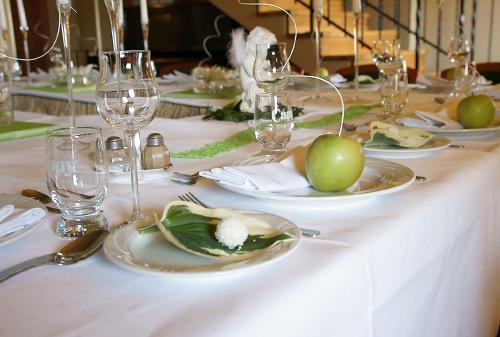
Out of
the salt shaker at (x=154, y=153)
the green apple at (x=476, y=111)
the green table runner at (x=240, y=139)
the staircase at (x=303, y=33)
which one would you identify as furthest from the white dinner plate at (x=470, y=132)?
the staircase at (x=303, y=33)

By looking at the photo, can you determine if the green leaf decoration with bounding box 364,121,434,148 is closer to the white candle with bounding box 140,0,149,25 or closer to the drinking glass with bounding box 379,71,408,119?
the drinking glass with bounding box 379,71,408,119

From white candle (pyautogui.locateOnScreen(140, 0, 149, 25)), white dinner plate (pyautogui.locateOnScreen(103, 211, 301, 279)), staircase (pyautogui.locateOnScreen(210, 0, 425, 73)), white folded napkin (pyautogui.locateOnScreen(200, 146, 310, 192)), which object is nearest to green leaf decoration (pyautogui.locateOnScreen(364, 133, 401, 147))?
white folded napkin (pyautogui.locateOnScreen(200, 146, 310, 192))

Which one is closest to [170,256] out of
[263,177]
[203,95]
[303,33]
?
[263,177]

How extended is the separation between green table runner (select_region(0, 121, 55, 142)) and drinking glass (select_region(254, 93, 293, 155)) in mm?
683

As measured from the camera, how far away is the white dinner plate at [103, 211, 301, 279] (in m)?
0.55

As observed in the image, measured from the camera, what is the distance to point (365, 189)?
2.90 ft

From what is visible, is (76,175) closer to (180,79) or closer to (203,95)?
(203,95)

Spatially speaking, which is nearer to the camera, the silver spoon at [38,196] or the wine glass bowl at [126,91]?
the wine glass bowl at [126,91]

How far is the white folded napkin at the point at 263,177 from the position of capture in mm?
850

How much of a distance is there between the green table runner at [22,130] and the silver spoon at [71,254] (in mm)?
937

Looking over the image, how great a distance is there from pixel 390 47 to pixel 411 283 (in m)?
1.21

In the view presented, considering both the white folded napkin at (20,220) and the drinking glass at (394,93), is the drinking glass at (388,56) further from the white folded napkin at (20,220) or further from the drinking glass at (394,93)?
the white folded napkin at (20,220)

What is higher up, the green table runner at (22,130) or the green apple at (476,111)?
the green apple at (476,111)

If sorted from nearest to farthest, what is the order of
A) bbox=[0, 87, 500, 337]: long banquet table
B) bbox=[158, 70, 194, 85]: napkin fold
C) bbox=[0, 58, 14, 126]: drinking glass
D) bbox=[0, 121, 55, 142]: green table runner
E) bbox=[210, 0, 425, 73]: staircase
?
1. bbox=[0, 87, 500, 337]: long banquet table
2. bbox=[0, 121, 55, 142]: green table runner
3. bbox=[0, 58, 14, 126]: drinking glass
4. bbox=[158, 70, 194, 85]: napkin fold
5. bbox=[210, 0, 425, 73]: staircase
